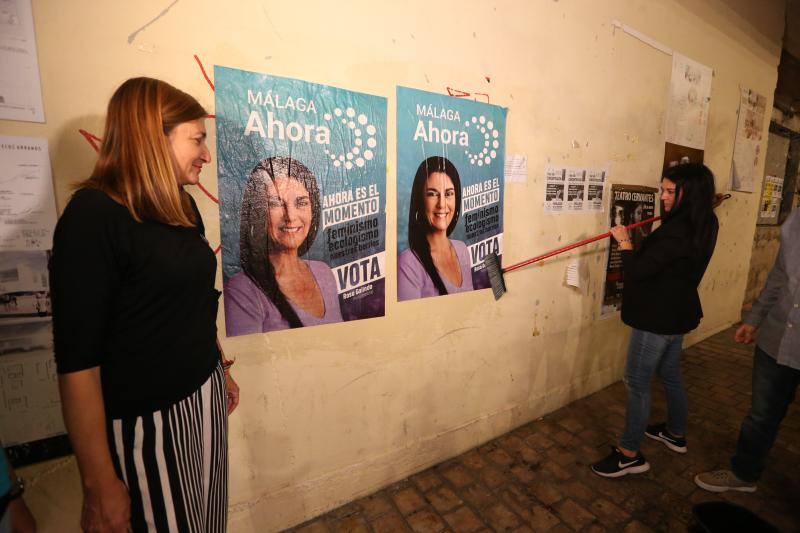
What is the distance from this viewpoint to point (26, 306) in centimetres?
113

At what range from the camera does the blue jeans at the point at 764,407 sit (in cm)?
165

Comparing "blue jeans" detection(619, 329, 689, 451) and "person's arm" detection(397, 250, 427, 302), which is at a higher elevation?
"person's arm" detection(397, 250, 427, 302)

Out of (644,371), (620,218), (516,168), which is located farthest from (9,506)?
(620,218)

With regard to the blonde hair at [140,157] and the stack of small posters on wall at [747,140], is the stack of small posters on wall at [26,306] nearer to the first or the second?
the blonde hair at [140,157]

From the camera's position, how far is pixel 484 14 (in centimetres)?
186

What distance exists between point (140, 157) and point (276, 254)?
27.0 inches

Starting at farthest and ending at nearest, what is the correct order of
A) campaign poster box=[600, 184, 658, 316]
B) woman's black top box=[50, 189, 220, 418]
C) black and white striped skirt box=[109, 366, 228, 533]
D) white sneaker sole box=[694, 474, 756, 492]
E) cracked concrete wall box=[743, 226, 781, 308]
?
cracked concrete wall box=[743, 226, 781, 308]
campaign poster box=[600, 184, 658, 316]
white sneaker sole box=[694, 474, 756, 492]
black and white striped skirt box=[109, 366, 228, 533]
woman's black top box=[50, 189, 220, 418]

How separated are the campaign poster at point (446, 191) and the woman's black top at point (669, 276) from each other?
2.57 ft

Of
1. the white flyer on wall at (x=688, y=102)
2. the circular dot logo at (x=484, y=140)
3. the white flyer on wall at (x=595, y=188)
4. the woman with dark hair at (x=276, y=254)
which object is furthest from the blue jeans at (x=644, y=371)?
the white flyer on wall at (x=688, y=102)

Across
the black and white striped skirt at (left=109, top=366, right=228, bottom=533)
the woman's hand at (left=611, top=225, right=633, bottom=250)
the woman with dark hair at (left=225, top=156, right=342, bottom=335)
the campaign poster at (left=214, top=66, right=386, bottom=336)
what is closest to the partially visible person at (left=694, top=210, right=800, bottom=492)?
the woman's hand at (left=611, top=225, right=633, bottom=250)

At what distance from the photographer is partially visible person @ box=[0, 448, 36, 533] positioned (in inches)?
30.4

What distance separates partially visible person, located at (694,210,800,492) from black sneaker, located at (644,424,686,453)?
341 millimetres

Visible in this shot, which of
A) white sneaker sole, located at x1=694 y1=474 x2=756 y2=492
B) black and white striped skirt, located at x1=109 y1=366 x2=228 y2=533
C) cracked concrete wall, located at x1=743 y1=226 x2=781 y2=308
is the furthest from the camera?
cracked concrete wall, located at x1=743 y1=226 x2=781 y2=308

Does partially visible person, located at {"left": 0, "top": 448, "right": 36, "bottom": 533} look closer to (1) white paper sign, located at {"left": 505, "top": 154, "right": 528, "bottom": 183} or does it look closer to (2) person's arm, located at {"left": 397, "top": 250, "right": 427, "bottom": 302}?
(2) person's arm, located at {"left": 397, "top": 250, "right": 427, "bottom": 302}
